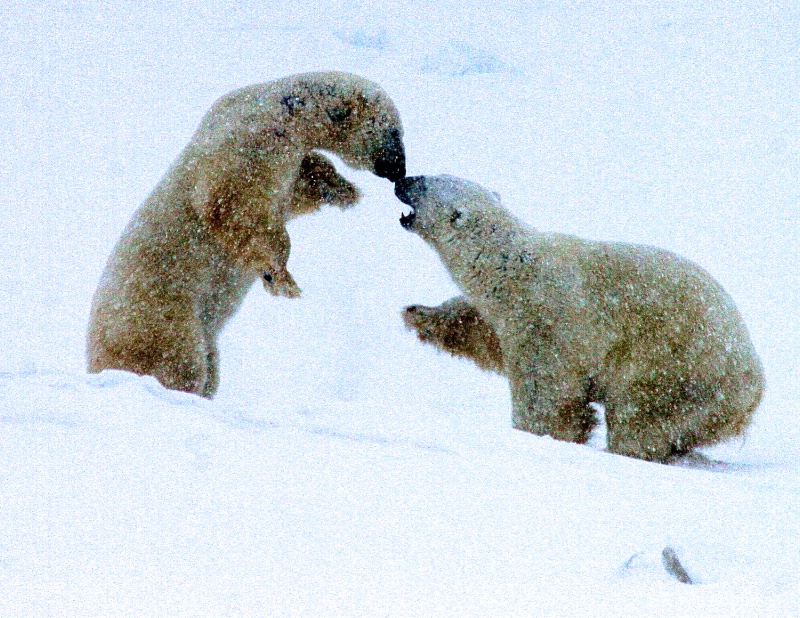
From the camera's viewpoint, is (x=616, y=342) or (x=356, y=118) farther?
(x=356, y=118)

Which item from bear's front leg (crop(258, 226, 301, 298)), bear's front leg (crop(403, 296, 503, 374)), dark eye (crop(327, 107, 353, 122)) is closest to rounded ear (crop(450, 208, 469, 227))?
bear's front leg (crop(403, 296, 503, 374))

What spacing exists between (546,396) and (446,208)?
1000 mm

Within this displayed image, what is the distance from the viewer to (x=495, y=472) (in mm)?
2645

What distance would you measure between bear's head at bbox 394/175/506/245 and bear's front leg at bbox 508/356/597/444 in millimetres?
706

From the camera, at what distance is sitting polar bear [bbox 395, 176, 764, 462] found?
13.5 ft

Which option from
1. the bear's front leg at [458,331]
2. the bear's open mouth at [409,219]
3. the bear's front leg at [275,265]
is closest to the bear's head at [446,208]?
the bear's open mouth at [409,219]

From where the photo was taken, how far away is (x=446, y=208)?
4582 millimetres

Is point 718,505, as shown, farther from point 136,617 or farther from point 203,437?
point 136,617

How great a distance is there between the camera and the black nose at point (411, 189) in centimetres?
469

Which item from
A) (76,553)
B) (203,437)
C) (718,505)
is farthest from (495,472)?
(76,553)

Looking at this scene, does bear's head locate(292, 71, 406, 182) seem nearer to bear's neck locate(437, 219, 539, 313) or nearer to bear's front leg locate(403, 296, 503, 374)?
bear's neck locate(437, 219, 539, 313)

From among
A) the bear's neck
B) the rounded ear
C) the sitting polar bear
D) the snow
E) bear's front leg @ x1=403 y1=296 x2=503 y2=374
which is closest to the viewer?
the snow

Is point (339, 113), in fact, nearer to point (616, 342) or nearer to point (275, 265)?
point (275, 265)

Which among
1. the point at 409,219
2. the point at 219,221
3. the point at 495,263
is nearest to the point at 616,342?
the point at 495,263
